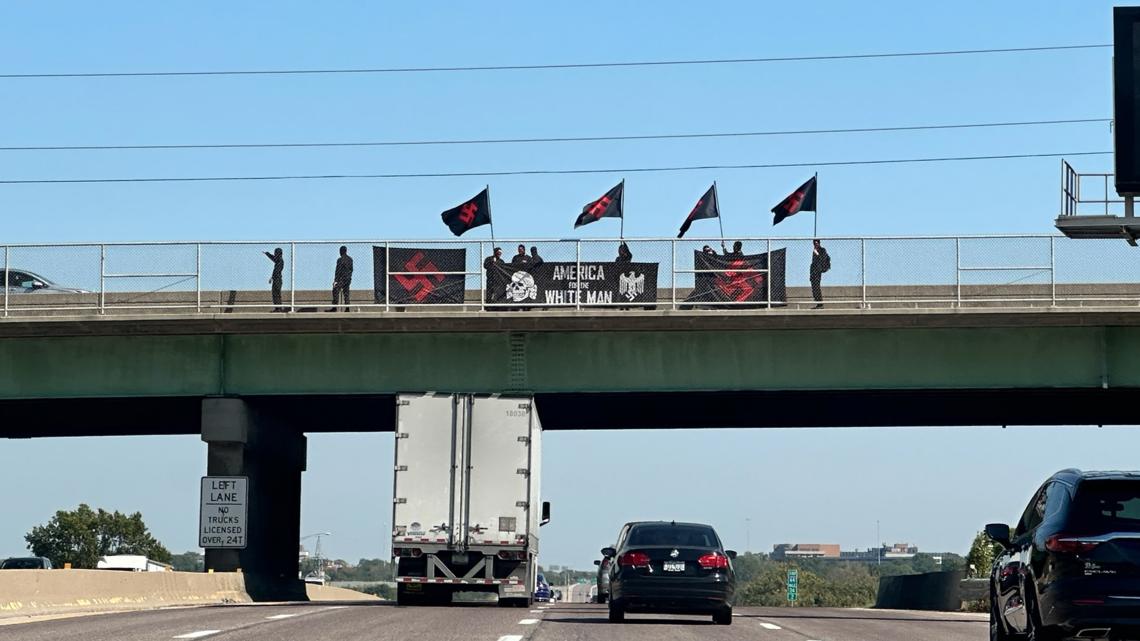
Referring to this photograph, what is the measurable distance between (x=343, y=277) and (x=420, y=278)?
5.85 feet

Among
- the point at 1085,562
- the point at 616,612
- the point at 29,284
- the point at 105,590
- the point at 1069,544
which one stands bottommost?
the point at 105,590

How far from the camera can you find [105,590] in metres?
30.9

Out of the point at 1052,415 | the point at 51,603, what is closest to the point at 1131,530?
the point at 51,603

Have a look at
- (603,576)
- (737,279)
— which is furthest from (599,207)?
(603,576)

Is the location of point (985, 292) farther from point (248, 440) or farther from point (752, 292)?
point (248, 440)

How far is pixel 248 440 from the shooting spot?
40156mm

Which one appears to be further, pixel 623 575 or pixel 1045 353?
pixel 1045 353

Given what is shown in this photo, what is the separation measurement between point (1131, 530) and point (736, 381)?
25969 mm

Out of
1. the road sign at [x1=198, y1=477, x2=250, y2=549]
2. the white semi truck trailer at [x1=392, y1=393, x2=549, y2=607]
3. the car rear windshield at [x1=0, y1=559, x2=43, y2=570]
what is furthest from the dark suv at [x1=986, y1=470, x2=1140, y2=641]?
the car rear windshield at [x1=0, y1=559, x2=43, y2=570]

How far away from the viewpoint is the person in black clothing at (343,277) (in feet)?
129

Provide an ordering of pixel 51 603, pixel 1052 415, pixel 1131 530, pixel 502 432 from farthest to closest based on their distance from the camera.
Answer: pixel 1052 415
pixel 502 432
pixel 51 603
pixel 1131 530

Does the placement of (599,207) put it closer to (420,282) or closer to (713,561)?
(420,282)

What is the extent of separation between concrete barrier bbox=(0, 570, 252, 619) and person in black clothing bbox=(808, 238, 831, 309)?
1461 cm

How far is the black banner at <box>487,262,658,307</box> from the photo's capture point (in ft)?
128
